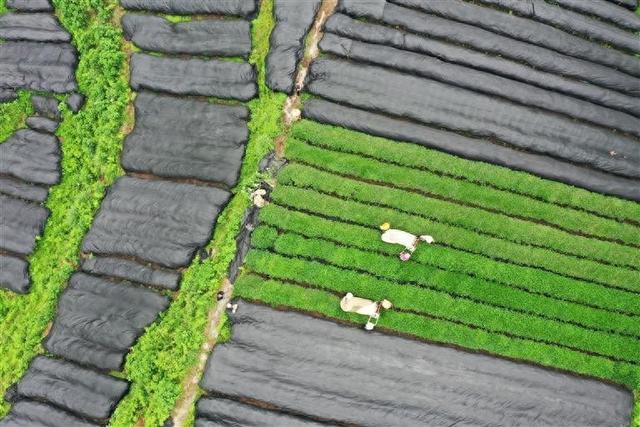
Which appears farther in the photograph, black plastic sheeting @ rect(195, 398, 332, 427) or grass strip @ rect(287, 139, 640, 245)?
grass strip @ rect(287, 139, 640, 245)

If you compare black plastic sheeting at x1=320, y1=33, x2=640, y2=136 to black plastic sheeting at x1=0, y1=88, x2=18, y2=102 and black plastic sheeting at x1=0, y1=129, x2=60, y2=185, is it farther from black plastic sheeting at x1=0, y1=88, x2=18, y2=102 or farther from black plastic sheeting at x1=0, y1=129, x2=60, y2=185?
black plastic sheeting at x1=0, y1=88, x2=18, y2=102

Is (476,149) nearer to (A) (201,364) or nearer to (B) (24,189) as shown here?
(A) (201,364)

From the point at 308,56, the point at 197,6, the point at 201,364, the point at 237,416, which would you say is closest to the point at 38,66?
the point at 197,6

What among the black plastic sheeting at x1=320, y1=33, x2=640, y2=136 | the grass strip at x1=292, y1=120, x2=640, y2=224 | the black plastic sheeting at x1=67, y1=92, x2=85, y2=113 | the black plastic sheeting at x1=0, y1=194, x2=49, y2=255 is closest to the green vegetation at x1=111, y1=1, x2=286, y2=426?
the grass strip at x1=292, y1=120, x2=640, y2=224

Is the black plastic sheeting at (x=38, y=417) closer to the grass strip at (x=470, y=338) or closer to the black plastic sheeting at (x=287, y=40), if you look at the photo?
the grass strip at (x=470, y=338)

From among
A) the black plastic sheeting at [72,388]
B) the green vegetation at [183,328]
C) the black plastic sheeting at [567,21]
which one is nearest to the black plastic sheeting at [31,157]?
the black plastic sheeting at [72,388]

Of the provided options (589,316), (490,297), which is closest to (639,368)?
(589,316)

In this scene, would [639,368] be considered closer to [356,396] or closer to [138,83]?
[356,396]
